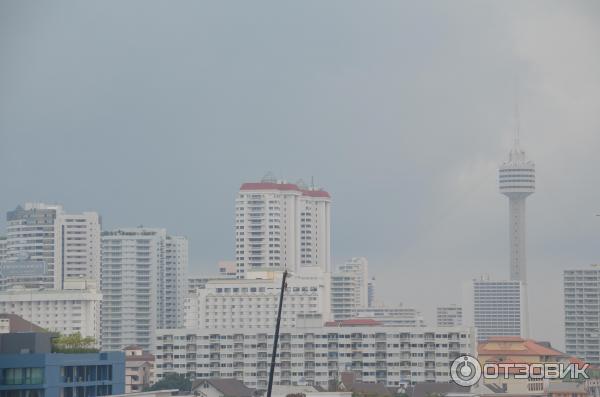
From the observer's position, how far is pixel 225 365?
496ft

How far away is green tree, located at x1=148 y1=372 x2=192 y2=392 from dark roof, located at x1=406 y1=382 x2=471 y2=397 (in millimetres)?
17878

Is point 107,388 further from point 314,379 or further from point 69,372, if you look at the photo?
point 314,379

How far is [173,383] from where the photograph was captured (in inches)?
5561

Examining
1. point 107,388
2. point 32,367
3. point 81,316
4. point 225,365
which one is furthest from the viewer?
point 81,316

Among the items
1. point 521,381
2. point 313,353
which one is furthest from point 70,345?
point 313,353

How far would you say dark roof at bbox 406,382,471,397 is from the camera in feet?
436

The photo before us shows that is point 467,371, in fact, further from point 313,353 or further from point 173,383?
point 313,353

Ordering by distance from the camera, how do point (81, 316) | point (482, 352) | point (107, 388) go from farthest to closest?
point (81, 316), point (482, 352), point (107, 388)

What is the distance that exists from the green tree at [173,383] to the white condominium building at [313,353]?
9.79 ft

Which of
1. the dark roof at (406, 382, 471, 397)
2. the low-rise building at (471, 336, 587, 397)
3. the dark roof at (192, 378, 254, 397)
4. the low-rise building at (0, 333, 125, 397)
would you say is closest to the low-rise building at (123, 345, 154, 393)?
the dark roof at (192, 378, 254, 397)

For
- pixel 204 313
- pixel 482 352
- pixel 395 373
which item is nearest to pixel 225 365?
pixel 395 373

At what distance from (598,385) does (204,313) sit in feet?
188

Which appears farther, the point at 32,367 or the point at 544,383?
the point at 544,383

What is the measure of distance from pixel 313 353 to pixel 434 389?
18260 mm
